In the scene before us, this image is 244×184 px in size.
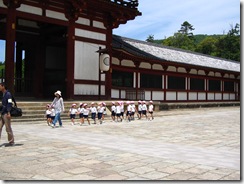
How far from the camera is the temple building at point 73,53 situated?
16125 millimetres

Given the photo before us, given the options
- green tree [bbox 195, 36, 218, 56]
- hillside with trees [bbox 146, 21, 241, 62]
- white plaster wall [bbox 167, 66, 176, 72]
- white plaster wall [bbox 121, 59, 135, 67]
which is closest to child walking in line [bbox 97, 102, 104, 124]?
white plaster wall [bbox 121, 59, 135, 67]

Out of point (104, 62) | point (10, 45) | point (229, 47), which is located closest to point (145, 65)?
point (104, 62)

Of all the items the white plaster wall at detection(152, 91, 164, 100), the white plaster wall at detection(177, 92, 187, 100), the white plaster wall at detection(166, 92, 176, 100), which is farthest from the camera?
the white plaster wall at detection(177, 92, 187, 100)

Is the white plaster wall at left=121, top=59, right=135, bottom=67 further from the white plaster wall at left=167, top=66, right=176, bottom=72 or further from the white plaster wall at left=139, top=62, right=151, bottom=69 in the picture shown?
the white plaster wall at left=167, top=66, right=176, bottom=72

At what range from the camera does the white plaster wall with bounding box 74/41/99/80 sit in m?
17.7

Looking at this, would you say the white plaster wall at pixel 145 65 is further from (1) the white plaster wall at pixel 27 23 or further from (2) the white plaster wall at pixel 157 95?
(1) the white plaster wall at pixel 27 23

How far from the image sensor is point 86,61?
59.8 ft

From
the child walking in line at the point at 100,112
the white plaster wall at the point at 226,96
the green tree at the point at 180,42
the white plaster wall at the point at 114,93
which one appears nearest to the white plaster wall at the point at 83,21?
the white plaster wall at the point at 114,93

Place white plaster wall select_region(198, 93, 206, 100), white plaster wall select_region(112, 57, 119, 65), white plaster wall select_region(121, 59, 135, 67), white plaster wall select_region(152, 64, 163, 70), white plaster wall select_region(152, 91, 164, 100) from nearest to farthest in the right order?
white plaster wall select_region(112, 57, 119, 65) → white plaster wall select_region(121, 59, 135, 67) → white plaster wall select_region(152, 91, 164, 100) → white plaster wall select_region(152, 64, 163, 70) → white plaster wall select_region(198, 93, 206, 100)

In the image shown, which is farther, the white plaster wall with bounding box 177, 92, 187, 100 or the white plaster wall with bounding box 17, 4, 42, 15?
the white plaster wall with bounding box 177, 92, 187, 100

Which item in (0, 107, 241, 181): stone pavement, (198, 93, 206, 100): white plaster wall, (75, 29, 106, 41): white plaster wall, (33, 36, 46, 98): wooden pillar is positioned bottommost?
(0, 107, 241, 181): stone pavement

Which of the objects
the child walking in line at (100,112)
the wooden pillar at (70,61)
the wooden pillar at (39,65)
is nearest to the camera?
the child walking in line at (100,112)

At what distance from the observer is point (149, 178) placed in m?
4.97

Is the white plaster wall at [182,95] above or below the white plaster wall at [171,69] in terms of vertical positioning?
below
